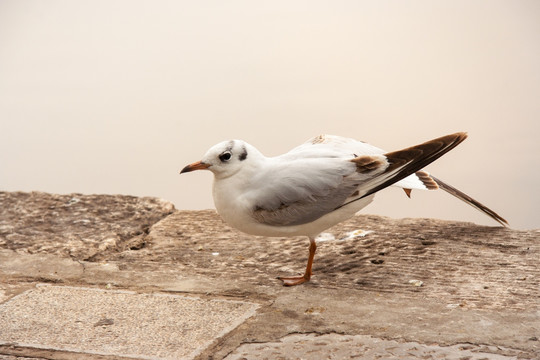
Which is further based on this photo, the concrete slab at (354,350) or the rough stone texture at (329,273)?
the rough stone texture at (329,273)

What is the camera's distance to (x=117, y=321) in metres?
3.09

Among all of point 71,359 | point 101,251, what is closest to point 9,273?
point 101,251

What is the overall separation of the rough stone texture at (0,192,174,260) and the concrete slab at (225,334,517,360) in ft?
4.54

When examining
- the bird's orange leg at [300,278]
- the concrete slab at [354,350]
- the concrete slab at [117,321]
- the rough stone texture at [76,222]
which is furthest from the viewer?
the rough stone texture at [76,222]

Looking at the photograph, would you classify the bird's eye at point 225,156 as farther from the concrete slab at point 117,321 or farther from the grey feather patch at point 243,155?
the concrete slab at point 117,321

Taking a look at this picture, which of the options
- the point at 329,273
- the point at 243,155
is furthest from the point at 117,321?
the point at 329,273

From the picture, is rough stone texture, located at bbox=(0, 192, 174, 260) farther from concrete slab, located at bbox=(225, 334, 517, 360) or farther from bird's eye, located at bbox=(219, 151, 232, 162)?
concrete slab, located at bbox=(225, 334, 517, 360)

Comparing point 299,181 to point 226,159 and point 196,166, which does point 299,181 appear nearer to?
point 226,159

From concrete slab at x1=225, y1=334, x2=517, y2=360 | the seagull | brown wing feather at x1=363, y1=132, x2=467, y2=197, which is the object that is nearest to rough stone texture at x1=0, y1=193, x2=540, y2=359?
concrete slab at x1=225, y1=334, x2=517, y2=360

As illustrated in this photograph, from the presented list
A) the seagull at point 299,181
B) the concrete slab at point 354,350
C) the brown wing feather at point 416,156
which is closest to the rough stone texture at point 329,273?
the concrete slab at point 354,350

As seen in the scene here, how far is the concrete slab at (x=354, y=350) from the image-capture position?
2.72 metres

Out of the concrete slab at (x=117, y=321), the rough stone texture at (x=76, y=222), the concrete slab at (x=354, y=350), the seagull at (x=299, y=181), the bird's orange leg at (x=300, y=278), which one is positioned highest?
the seagull at (x=299, y=181)

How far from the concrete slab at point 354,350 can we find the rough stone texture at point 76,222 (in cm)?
138

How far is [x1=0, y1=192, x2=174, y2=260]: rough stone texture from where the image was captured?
A: 158 inches
